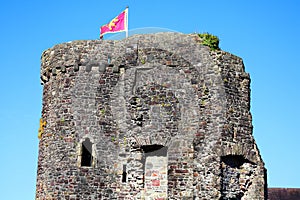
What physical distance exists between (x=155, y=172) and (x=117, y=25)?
243 inches

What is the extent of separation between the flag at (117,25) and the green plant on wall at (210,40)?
304 centimetres

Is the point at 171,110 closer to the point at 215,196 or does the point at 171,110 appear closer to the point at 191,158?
the point at 191,158

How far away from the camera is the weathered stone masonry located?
842 inches

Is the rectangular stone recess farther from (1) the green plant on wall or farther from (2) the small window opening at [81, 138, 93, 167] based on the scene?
(1) the green plant on wall

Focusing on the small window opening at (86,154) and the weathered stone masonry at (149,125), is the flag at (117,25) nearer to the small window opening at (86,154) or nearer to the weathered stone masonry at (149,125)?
the weathered stone masonry at (149,125)

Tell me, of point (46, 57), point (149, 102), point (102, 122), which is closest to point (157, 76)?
point (149, 102)

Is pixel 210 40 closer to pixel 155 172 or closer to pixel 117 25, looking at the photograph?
pixel 117 25

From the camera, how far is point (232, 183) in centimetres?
2159

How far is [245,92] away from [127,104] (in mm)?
4703

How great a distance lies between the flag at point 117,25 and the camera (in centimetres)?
2318

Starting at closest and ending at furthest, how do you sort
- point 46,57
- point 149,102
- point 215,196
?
point 215,196 → point 149,102 → point 46,57

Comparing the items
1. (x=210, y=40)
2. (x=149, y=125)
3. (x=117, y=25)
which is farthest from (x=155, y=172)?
(x=117, y=25)

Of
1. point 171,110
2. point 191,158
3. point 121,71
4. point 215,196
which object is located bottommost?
point 215,196

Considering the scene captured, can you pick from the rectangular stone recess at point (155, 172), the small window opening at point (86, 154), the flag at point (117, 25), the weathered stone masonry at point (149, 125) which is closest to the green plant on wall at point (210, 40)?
the weathered stone masonry at point (149, 125)
